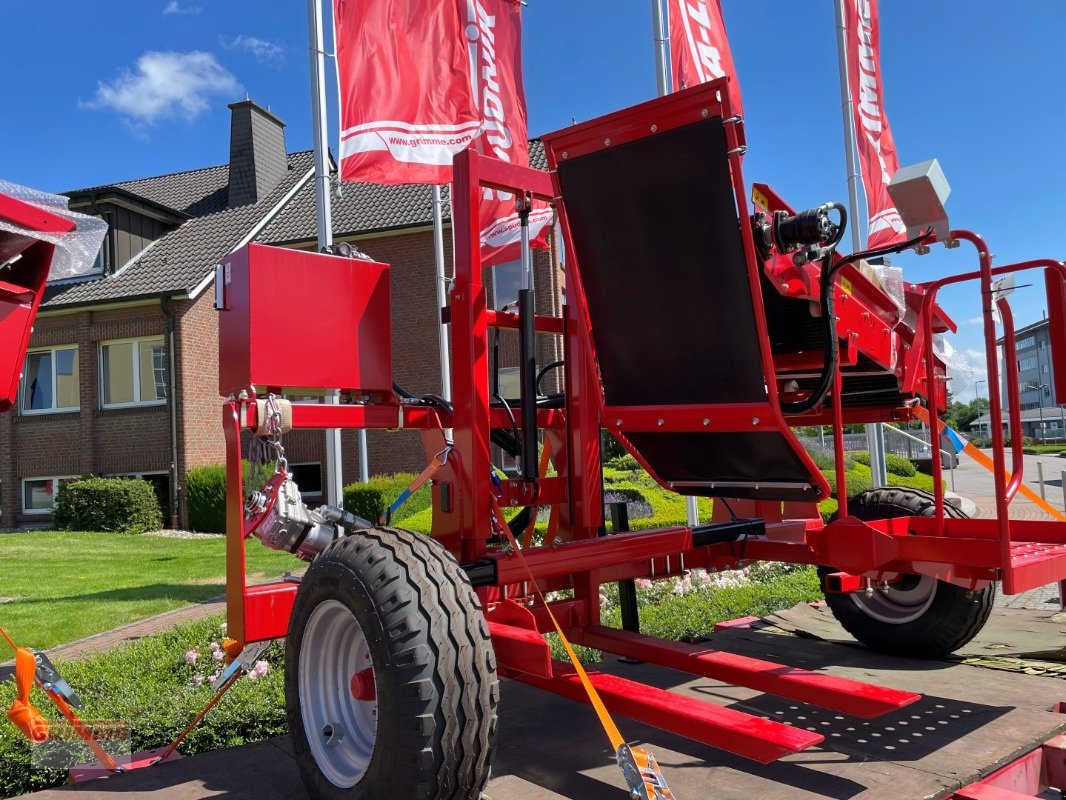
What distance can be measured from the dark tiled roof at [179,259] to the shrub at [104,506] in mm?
4292

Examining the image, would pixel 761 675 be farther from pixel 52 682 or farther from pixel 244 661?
pixel 52 682

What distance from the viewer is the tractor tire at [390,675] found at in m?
2.43

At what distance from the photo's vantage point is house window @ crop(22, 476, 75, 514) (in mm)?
Result: 20297

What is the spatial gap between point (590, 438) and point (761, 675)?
1.17m

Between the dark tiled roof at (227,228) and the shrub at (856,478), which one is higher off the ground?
the dark tiled roof at (227,228)

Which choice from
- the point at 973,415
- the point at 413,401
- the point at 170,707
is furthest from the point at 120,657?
the point at 973,415

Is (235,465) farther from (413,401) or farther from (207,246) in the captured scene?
(207,246)

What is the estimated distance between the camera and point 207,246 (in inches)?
810

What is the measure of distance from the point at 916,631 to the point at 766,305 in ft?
6.70

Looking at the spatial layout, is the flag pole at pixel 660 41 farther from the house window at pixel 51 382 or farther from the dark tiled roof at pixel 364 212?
the house window at pixel 51 382

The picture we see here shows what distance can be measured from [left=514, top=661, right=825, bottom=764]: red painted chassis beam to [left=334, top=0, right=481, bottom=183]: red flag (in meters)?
5.38

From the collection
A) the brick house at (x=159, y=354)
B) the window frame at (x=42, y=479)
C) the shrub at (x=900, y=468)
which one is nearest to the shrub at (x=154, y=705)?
the brick house at (x=159, y=354)

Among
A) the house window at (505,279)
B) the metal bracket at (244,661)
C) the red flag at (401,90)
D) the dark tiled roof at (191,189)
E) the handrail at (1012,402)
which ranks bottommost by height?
the metal bracket at (244,661)

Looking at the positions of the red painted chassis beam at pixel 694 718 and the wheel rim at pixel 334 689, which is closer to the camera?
the red painted chassis beam at pixel 694 718
